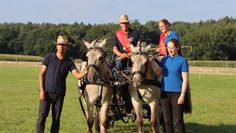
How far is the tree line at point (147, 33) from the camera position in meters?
86.2

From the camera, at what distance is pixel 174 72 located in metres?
8.23

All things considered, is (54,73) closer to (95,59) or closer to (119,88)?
(95,59)

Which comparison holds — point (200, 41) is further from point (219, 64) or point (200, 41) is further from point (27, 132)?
point (27, 132)

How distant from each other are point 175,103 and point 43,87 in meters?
2.67

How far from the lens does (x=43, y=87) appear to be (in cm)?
871

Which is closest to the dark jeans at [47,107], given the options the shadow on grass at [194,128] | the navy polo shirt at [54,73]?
the navy polo shirt at [54,73]

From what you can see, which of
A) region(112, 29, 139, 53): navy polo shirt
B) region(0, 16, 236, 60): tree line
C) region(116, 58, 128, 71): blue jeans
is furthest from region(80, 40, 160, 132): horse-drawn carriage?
region(0, 16, 236, 60): tree line

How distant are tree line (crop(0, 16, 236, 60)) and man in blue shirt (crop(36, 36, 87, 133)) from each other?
69.9 metres

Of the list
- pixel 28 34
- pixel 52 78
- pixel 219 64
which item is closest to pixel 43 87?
pixel 52 78

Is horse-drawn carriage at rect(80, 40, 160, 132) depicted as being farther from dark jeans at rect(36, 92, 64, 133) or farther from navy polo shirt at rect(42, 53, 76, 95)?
dark jeans at rect(36, 92, 64, 133)

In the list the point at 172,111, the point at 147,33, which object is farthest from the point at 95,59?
the point at 147,33

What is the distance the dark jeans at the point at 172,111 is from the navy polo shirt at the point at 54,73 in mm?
2078

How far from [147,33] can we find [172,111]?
7069cm

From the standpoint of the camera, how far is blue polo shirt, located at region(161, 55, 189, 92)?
821 cm
